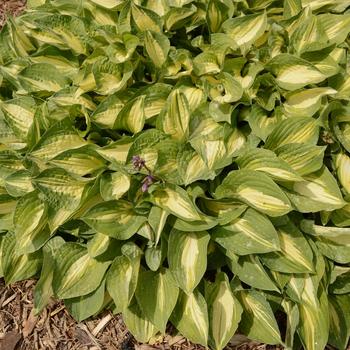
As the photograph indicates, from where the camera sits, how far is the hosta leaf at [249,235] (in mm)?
2396

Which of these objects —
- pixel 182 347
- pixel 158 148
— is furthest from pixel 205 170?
pixel 182 347

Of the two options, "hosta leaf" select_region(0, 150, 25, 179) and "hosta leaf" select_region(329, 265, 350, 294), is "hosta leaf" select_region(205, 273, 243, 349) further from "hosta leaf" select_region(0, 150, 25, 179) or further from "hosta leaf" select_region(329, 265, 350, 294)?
"hosta leaf" select_region(0, 150, 25, 179)

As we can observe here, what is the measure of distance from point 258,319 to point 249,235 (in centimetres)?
50

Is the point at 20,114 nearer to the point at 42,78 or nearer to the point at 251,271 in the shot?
the point at 42,78

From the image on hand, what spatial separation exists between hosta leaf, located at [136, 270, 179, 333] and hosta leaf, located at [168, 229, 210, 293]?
153 mm

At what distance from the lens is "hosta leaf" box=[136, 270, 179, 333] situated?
2.57m

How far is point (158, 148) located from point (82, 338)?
3.66ft

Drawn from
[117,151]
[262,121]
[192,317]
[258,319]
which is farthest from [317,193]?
[117,151]

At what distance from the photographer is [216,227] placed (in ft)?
8.33

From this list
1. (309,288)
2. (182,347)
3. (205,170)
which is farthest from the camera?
(182,347)

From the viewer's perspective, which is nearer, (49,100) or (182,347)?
(49,100)

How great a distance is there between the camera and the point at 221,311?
105 inches

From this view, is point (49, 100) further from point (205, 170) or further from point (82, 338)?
point (82, 338)

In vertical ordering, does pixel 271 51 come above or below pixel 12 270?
above
